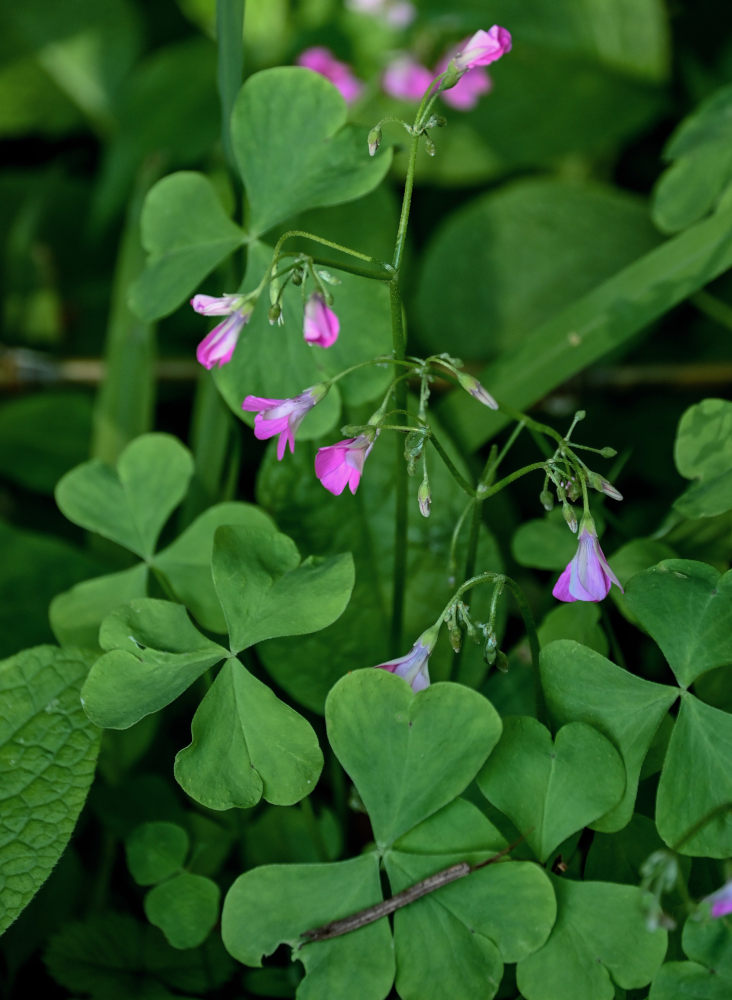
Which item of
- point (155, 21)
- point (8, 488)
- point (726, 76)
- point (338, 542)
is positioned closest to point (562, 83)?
point (726, 76)

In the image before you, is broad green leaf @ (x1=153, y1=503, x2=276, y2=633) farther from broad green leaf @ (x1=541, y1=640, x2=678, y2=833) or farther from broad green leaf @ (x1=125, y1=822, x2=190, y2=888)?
broad green leaf @ (x1=541, y1=640, x2=678, y2=833)

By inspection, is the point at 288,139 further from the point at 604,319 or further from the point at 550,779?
the point at 550,779

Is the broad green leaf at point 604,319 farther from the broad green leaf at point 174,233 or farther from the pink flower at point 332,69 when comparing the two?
the pink flower at point 332,69

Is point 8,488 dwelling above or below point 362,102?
below

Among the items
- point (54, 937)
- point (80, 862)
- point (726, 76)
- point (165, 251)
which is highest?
point (726, 76)

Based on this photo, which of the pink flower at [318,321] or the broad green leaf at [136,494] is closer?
the pink flower at [318,321]

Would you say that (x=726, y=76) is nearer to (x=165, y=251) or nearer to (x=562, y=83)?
(x=562, y=83)

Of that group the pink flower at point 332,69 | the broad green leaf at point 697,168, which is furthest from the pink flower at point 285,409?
the pink flower at point 332,69
